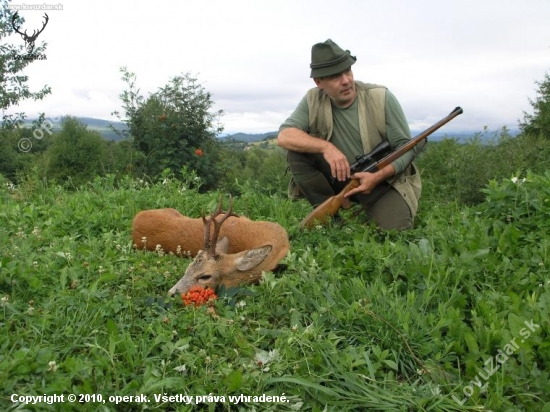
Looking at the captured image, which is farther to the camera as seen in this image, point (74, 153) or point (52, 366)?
point (74, 153)

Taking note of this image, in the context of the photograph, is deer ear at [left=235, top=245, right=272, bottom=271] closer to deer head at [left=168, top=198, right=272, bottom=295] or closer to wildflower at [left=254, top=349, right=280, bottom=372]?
deer head at [left=168, top=198, right=272, bottom=295]

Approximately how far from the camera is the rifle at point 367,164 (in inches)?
224

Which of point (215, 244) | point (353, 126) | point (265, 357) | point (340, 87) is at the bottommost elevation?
point (265, 357)

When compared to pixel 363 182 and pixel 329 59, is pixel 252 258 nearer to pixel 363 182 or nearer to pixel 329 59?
pixel 363 182

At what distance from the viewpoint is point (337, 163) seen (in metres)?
5.77

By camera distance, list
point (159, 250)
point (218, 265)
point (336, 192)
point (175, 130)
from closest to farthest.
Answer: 1. point (218, 265)
2. point (159, 250)
3. point (336, 192)
4. point (175, 130)

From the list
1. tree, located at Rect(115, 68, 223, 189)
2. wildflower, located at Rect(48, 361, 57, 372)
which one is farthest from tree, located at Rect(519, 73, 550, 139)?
wildflower, located at Rect(48, 361, 57, 372)

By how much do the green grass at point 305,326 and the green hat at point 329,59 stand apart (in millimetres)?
1794

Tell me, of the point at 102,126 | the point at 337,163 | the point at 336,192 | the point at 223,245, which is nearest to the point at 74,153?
the point at 102,126

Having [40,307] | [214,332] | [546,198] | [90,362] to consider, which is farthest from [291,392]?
[546,198]

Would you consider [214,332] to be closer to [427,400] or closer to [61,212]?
[427,400]

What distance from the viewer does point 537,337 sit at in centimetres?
313

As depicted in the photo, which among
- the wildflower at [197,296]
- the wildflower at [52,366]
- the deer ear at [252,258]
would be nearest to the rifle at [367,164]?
the deer ear at [252,258]

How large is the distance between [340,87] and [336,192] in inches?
48.3
